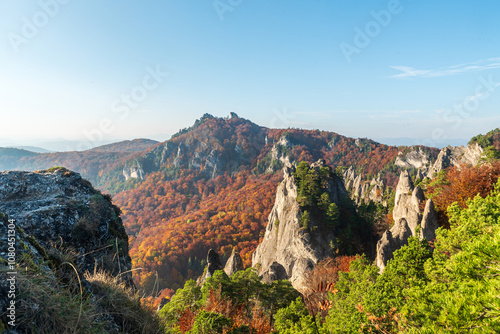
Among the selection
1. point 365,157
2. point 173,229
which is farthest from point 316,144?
point 173,229

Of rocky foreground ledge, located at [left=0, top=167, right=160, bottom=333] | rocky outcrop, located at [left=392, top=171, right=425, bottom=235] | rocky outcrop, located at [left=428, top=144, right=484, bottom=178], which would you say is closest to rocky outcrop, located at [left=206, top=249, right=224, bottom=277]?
rocky foreground ledge, located at [left=0, top=167, right=160, bottom=333]

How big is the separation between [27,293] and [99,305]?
1.43 m

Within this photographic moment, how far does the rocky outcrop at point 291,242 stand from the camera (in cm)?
2829

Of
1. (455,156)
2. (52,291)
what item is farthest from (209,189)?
(52,291)

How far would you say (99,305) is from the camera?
401 centimetres

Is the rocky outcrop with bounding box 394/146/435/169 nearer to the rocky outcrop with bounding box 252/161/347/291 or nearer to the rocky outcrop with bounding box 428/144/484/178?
the rocky outcrop with bounding box 428/144/484/178

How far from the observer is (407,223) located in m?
24.1

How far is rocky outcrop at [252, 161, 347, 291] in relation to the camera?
28.3m

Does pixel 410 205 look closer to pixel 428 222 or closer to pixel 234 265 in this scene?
pixel 428 222

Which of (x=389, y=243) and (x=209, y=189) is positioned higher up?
(x=389, y=243)

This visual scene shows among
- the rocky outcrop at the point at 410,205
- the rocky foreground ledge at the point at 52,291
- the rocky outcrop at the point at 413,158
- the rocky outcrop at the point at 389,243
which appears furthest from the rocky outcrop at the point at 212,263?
the rocky outcrop at the point at 413,158

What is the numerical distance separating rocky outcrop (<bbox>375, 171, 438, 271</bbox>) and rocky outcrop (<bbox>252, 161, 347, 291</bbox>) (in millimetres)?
8391

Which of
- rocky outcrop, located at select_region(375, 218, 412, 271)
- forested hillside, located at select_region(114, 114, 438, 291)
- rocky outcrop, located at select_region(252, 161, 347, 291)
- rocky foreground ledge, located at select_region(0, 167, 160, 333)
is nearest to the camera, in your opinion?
rocky foreground ledge, located at select_region(0, 167, 160, 333)

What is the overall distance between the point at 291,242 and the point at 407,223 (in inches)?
547
